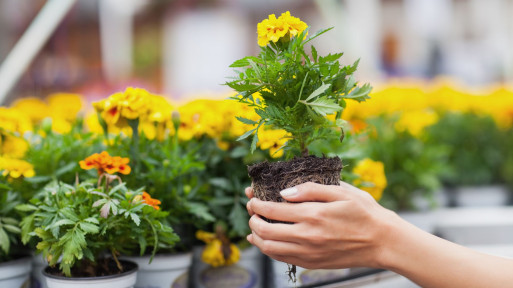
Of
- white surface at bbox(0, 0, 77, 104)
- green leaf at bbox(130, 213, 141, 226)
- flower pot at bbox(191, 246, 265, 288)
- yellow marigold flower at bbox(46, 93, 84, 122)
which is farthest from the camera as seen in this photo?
yellow marigold flower at bbox(46, 93, 84, 122)

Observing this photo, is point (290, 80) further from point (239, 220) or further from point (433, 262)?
point (239, 220)

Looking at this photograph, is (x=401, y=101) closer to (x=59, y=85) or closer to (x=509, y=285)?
(x=509, y=285)

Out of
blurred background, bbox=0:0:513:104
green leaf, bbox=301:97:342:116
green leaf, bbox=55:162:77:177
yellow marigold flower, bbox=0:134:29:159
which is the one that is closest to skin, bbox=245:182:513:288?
green leaf, bbox=301:97:342:116

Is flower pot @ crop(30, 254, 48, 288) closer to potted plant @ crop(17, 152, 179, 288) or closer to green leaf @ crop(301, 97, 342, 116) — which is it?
potted plant @ crop(17, 152, 179, 288)

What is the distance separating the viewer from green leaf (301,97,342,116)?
0.79 meters

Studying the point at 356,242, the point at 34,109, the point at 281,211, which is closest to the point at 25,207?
the point at 281,211

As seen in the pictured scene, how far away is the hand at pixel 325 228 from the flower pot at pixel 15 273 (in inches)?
21.5

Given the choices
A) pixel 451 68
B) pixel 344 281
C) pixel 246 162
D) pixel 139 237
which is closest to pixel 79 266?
pixel 139 237

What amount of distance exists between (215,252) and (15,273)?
1.36ft

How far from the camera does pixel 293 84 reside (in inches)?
33.9

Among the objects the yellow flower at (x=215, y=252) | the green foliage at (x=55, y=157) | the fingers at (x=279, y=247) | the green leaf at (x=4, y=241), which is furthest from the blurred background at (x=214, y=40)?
the fingers at (x=279, y=247)

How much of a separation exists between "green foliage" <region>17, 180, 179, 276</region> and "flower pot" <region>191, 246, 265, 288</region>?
27 cm

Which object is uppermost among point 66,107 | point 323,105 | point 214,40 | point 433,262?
point 214,40

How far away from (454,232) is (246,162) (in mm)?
873
